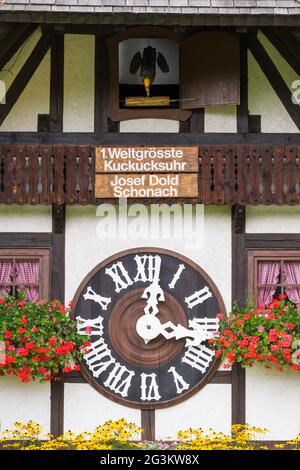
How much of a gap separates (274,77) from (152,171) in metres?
1.57

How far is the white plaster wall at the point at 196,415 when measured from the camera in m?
11.5

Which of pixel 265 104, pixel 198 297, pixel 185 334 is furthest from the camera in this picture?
pixel 265 104

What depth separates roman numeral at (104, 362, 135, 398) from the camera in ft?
37.6

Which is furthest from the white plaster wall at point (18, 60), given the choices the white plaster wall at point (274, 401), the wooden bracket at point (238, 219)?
the white plaster wall at point (274, 401)

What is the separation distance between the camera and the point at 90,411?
11.5m

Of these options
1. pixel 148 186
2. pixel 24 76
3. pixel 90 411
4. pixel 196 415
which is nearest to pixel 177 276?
pixel 148 186

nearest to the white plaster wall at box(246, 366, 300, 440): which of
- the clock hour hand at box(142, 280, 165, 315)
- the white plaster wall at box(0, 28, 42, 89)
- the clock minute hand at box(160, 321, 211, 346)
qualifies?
the clock minute hand at box(160, 321, 211, 346)

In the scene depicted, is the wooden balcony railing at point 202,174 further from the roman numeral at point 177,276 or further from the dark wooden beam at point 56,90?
the roman numeral at point 177,276

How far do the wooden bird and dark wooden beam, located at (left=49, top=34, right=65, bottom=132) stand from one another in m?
0.77

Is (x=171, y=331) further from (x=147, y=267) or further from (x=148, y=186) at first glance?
(x=148, y=186)

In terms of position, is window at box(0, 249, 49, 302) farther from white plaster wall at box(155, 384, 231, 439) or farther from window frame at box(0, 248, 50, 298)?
white plaster wall at box(155, 384, 231, 439)

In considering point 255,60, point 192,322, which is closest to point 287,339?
point 192,322

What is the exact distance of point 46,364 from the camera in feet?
36.4

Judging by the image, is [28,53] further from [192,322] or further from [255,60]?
[192,322]
